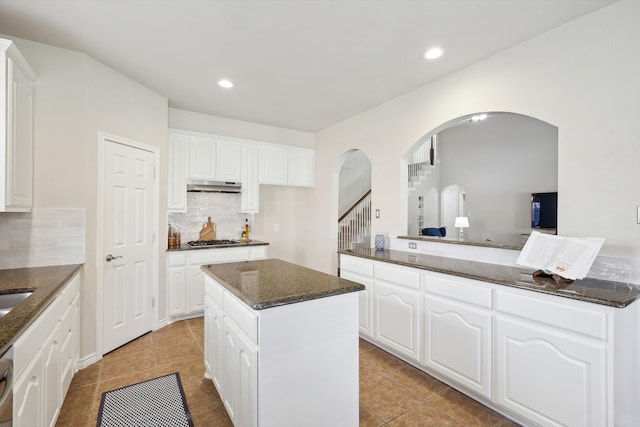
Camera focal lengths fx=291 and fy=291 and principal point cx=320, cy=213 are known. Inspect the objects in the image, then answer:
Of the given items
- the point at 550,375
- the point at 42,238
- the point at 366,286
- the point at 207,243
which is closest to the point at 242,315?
the point at 366,286

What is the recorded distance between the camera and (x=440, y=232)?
20.7ft

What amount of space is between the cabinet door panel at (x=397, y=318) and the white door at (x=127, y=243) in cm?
255

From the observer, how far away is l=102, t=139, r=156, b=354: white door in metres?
2.81

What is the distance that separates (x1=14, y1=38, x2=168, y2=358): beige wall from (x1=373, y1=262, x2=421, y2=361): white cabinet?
2.65m

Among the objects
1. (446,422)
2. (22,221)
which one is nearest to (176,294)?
(22,221)

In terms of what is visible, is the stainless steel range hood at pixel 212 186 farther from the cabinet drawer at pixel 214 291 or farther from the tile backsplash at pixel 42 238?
the cabinet drawer at pixel 214 291

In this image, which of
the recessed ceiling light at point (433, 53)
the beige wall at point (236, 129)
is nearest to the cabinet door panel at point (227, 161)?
the beige wall at point (236, 129)

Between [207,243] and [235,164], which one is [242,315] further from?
[235,164]

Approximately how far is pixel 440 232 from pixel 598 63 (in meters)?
Result: 4.65

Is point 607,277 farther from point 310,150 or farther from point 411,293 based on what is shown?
point 310,150

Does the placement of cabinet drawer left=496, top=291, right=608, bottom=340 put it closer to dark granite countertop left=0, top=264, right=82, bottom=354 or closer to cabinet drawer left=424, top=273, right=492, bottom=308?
cabinet drawer left=424, top=273, right=492, bottom=308

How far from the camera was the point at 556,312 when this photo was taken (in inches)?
65.1

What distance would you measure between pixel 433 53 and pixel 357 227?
3.99 metres

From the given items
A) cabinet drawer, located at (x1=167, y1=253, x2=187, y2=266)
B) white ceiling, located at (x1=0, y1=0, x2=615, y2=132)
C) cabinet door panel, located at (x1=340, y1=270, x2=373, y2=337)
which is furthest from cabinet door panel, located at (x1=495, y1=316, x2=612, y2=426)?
cabinet drawer, located at (x1=167, y1=253, x2=187, y2=266)
